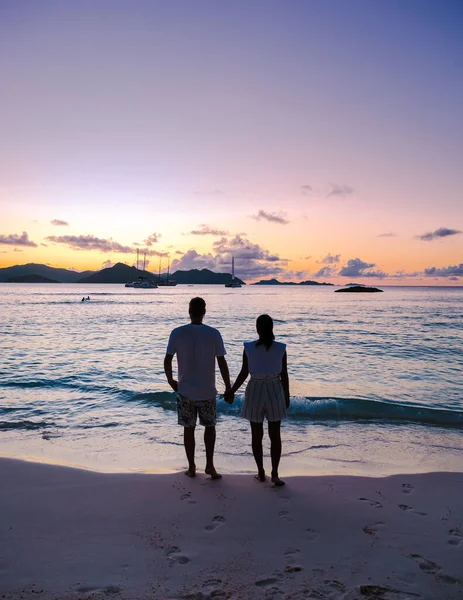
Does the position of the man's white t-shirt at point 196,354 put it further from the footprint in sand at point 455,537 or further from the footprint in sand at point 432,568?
the footprint in sand at point 455,537

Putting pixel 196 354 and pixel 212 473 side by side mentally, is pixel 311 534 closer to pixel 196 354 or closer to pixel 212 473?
pixel 212 473

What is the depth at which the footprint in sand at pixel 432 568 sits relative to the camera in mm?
3413

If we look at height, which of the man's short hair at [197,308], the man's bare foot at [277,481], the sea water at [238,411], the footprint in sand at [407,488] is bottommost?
the sea water at [238,411]

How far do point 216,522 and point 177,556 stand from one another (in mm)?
732

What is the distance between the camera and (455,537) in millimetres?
4129

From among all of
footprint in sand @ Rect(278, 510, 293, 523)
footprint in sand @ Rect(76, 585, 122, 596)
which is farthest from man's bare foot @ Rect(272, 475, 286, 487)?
footprint in sand @ Rect(76, 585, 122, 596)

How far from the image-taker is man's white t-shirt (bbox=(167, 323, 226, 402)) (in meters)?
5.25

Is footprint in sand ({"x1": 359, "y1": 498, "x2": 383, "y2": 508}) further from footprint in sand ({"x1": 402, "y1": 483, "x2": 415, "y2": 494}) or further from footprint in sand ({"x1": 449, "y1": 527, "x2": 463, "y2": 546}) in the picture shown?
footprint in sand ({"x1": 449, "y1": 527, "x2": 463, "y2": 546})

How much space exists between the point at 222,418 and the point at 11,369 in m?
9.60

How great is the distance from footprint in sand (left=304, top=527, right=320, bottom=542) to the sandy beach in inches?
0.7

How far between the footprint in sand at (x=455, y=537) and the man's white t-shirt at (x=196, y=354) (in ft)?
9.86

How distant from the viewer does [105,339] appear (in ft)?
80.2

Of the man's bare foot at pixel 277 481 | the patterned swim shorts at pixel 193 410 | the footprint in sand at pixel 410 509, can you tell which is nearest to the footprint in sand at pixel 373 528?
the footprint in sand at pixel 410 509

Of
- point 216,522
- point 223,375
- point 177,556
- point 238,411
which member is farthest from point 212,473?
point 238,411
